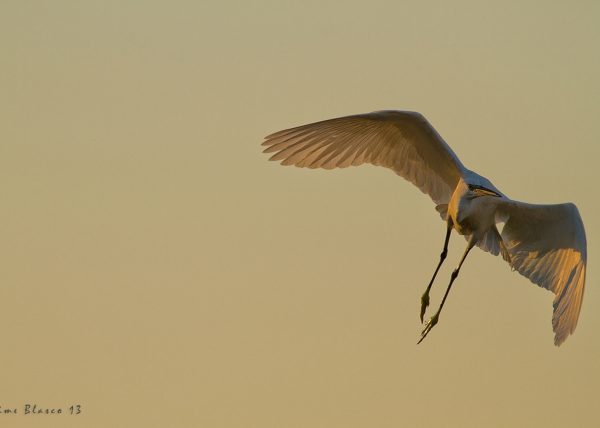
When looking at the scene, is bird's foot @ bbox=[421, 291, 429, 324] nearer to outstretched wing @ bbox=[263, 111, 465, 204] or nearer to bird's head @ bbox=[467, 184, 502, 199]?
outstretched wing @ bbox=[263, 111, 465, 204]

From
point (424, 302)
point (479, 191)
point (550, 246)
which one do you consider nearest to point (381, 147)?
point (479, 191)

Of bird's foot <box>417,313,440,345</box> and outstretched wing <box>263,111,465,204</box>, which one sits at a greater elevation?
outstretched wing <box>263,111,465,204</box>

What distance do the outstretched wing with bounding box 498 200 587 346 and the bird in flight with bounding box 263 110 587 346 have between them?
1 cm

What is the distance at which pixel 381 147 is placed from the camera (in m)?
18.3

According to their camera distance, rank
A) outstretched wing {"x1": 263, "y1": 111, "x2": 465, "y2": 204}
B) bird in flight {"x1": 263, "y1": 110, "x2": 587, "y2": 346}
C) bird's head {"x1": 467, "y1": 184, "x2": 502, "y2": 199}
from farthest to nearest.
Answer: outstretched wing {"x1": 263, "y1": 111, "x2": 465, "y2": 204}, bird in flight {"x1": 263, "y1": 110, "x2": 587, "y2": 346}, bird's head {"x1": 467, "y1": 184, "x2": 502, "y2": 199}

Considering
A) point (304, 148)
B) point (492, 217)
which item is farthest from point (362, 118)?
point (492, 217)

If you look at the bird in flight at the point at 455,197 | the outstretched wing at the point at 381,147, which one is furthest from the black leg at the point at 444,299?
the outstretched wing at the point at 381,147

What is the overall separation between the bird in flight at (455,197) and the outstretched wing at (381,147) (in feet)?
0.04

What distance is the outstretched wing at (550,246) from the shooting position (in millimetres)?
17391

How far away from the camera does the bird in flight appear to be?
56.9 ft

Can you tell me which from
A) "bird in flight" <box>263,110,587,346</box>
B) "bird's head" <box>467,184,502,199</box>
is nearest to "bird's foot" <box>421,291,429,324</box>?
"bird in flight" <box>263,110,587,346</box>

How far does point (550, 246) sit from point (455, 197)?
163 centimetres

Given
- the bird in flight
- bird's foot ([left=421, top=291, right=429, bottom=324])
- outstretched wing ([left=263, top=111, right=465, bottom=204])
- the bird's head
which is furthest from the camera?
bird's foot ([left=421, top=291, right=429, bottom=324])

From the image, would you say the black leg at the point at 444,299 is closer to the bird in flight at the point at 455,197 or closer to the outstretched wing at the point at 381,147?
the bird in flight at the point at 455,197
